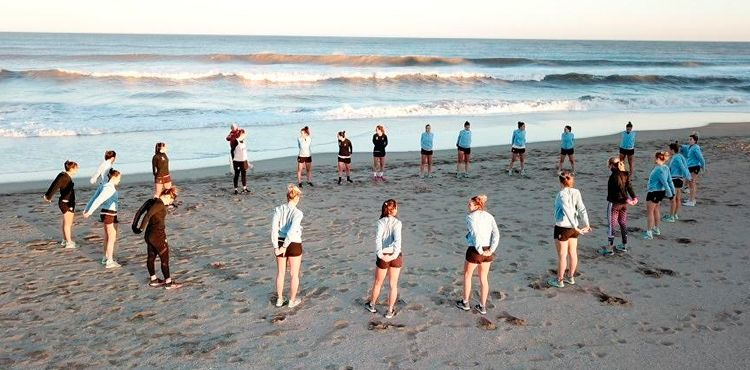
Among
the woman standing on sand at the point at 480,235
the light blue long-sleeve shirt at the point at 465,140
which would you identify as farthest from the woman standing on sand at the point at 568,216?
the light blue long-sleeve shirt at the point at 465,140

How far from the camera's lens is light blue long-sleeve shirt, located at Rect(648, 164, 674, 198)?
9.95 metres

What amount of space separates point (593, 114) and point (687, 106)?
8.68 meters

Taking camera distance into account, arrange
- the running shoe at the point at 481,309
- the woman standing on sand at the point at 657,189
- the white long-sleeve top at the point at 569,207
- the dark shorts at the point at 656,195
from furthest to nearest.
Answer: the dark shorts at the point at 656,195 < the woman standing on sand at the point at 657,189 < the white long-sleeve top at the point at 569,207 < the running shoe at the point at 481,309

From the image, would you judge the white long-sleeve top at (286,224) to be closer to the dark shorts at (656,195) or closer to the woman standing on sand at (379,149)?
the dark shorts at (656,195)

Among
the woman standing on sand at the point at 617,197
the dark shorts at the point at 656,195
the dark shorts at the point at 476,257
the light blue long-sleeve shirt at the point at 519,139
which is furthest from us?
the light blue long-sleeve shirt at the point at 519,139

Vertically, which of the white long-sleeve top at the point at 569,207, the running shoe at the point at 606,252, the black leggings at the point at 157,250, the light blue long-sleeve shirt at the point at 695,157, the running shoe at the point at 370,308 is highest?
the light blue long-sleeve shirt at the point at 695,157

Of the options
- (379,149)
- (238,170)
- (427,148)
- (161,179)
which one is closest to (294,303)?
(161,179)

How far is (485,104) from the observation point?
3328 cm

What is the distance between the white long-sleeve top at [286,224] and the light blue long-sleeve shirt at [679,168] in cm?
760

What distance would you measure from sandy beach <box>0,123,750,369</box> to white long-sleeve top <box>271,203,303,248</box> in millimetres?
996

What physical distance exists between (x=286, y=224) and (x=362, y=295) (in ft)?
5.32

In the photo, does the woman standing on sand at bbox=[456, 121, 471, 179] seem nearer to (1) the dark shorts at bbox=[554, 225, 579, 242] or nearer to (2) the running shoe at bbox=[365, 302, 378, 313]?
(1) the dark shorts at bbox=[554, 225, 579, 242]

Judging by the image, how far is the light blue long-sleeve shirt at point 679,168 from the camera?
11.1m

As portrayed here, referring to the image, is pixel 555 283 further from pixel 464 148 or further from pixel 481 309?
pixel 464 148
